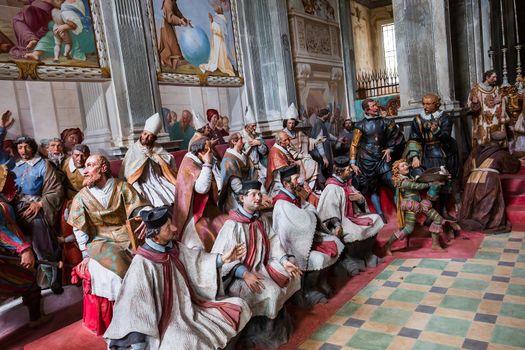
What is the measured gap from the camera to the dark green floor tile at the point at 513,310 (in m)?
3.53

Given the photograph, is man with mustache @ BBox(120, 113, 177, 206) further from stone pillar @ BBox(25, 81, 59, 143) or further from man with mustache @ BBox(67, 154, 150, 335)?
stone pillar @ BBox(25, 81, 59, 143)

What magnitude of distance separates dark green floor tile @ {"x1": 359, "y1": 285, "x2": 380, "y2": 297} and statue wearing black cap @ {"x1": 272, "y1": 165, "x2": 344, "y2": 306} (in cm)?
35

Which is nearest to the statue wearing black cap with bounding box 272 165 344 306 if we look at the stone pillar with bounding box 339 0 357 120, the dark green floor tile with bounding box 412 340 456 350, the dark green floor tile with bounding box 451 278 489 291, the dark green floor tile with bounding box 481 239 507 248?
the dark green floor tile with bounding box 412 340 456 350

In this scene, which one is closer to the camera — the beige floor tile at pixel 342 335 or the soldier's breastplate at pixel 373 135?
the beige floor tile at pixel 342 335

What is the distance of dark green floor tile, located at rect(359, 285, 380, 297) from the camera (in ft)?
14.0

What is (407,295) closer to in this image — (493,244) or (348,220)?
(348,220)

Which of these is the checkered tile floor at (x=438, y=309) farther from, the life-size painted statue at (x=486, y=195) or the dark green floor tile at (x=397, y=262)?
the life-size painted statue at (x=486, y=195)

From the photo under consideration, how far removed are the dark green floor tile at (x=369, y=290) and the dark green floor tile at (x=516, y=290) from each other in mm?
1202

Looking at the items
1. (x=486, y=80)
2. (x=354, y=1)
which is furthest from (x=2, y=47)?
(x=354, y=1)

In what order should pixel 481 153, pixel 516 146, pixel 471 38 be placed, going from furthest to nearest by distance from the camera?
1. pixel 471 38
2. pixel 516 146
3. pixel 481 153

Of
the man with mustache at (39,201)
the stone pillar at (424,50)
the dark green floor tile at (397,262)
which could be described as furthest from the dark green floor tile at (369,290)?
the stone pillar at (424,50)

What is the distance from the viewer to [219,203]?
4.75 meters

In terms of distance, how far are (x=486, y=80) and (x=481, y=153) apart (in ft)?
7.48

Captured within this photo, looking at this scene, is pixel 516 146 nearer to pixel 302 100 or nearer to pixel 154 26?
pixel 302 100
